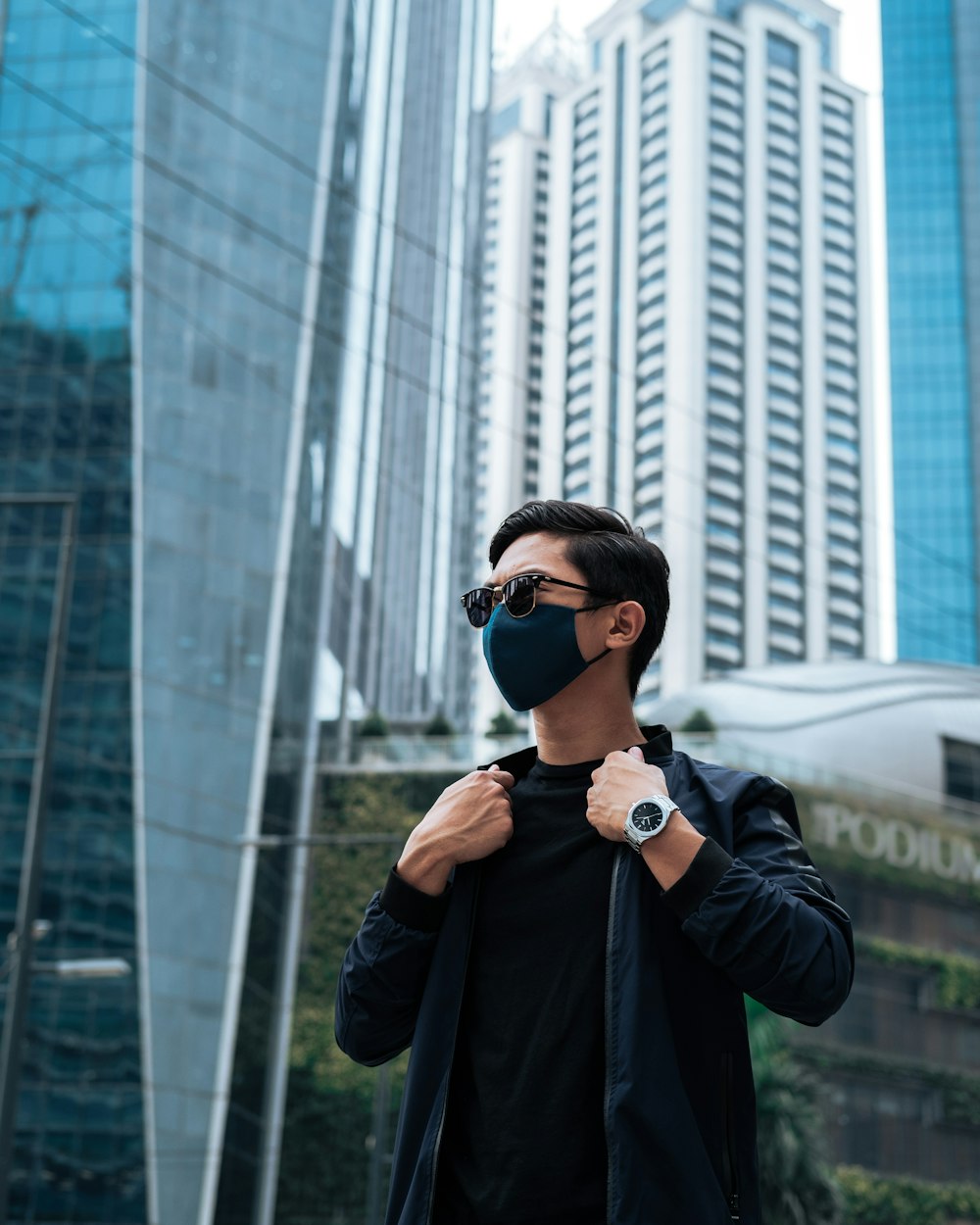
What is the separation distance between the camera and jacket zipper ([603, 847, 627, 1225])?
7.89ft

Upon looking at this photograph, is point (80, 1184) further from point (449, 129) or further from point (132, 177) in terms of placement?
point (449, 129)

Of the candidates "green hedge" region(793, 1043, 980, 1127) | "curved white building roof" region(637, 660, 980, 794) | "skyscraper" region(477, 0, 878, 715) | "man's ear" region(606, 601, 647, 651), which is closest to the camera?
"man's ear" region(606, 601, 647, 651)

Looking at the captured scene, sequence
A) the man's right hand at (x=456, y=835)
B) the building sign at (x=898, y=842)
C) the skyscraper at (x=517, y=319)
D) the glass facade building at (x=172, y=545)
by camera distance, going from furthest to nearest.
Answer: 1. the skyscraper at (x=517, y=319)
2. the building sign at (x=898, y=842)
3. the glass facade building at (x=172, y=545)
4. the man's right hand at (x=456, y=835)

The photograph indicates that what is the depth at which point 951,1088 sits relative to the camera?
4288cm

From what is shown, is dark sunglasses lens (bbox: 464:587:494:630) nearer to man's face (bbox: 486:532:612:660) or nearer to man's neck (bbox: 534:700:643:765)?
man's face (bbox: 486:532:612:660)

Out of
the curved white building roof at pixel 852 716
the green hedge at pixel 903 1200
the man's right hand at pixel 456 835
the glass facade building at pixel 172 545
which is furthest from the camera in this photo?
the curved white building roof at pixel 852 716

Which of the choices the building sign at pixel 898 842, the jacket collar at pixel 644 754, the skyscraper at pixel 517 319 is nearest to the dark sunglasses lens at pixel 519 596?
the jacket collar at pixel 644 754

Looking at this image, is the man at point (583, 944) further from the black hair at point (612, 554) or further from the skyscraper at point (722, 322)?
the skyscraper at point (722, 322)

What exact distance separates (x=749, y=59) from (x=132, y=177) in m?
94.2

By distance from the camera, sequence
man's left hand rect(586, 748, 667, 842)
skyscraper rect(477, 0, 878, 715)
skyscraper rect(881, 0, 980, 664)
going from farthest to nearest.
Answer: skyscraper rect(881, 0, 980, 664) → skyscraper rect(477, 0, 878, 715) → man's left hand rect(586, 748, 667, 842)

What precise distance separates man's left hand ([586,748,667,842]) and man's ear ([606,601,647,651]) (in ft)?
0.78

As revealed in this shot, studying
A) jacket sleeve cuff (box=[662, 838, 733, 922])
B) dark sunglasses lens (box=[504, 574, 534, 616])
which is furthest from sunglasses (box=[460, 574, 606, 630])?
jacket sleeve cuff (box=[662, 838, 733, 922])

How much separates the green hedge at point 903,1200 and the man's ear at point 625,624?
38961mm

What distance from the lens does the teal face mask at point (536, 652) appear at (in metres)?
2.83
